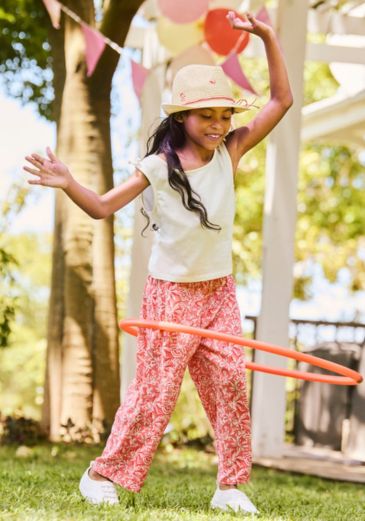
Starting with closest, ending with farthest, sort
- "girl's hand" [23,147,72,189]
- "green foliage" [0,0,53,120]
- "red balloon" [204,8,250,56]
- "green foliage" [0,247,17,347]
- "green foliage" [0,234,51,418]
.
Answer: "girl's hand" [23,147,72,189] < "red balloon" [204,8,250,56] < "green foliage" [0,247,17,347] < "green foliage" [0,0,53,120] < "green foliage" [0,234,51,418]

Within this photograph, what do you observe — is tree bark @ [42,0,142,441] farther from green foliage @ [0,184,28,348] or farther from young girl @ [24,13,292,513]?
young girl @ [24,13,292,513]

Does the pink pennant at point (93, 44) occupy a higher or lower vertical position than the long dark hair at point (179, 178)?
higher

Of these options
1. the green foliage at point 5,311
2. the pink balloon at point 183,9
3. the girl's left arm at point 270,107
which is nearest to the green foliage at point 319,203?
the green foliage at point 5,311

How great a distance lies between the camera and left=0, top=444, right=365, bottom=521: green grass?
357 cm

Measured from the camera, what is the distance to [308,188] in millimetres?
16641

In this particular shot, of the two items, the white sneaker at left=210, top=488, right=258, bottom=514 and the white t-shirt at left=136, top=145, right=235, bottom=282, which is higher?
the white t-shirt at left=136, top=145, right=235, bottom=282

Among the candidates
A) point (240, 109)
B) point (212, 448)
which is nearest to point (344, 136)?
point (212, 448)

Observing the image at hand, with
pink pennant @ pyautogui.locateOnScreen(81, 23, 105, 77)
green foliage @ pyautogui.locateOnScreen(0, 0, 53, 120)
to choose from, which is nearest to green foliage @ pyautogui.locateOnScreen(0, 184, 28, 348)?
green foliage @ pyautogui.locateOnScreen(0, 0, 53, 120)

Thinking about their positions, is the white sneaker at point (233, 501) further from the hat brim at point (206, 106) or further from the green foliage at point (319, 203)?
the green foliage at point (319, 203)

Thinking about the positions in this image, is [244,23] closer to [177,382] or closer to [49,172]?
[49,172]

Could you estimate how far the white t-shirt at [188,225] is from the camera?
12.7ft

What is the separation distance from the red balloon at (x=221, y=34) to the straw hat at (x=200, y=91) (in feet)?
8.30

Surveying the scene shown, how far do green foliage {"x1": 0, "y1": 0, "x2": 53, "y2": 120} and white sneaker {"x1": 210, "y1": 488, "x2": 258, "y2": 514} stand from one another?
4686 mm

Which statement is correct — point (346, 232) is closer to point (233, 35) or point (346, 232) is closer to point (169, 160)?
point (233, 35)
